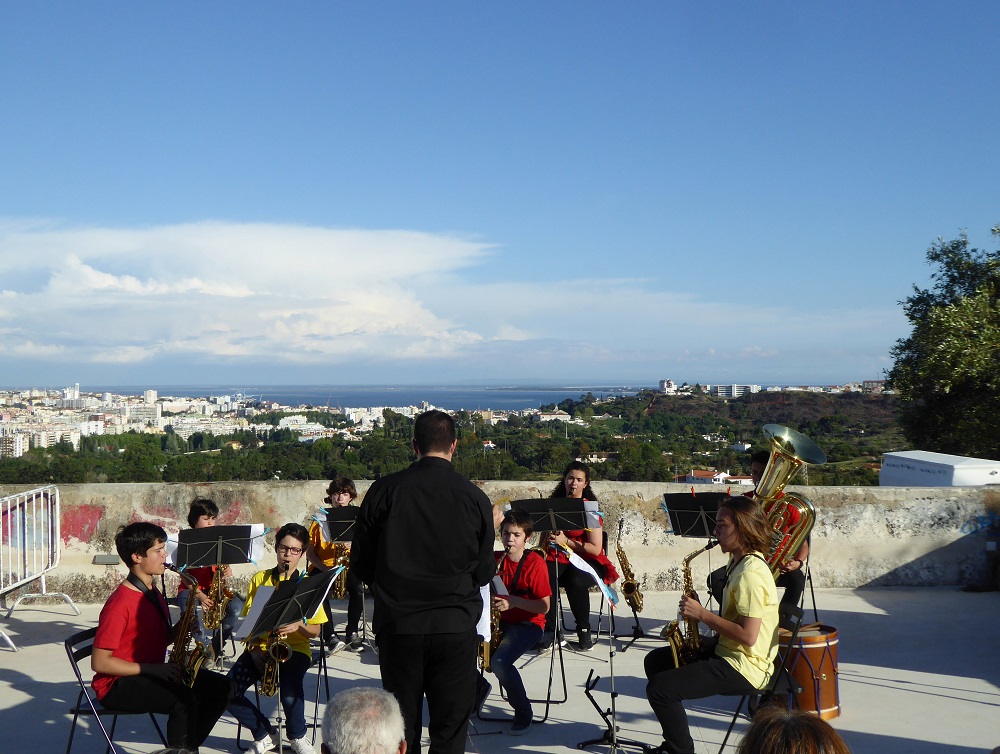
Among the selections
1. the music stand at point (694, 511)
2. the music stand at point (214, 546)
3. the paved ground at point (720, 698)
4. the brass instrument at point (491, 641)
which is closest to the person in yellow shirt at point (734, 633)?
the paved ground at point (720, 698)

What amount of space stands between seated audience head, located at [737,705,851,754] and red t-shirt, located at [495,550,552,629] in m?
3.66

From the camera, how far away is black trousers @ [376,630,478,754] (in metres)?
4.04

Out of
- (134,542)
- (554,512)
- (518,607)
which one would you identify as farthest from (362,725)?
(554,512)

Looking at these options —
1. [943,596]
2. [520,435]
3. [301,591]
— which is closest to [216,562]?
[301,591]

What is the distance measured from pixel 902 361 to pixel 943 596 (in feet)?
27.3

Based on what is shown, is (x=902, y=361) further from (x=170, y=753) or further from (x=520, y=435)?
(x=170, y=753)

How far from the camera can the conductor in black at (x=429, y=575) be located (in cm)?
400

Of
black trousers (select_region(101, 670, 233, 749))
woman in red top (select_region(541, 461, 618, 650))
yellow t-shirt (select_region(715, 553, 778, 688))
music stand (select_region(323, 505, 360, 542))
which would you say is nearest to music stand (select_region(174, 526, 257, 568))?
music stand (select_region(323, 505, 360, 542))

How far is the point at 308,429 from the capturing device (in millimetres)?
18359

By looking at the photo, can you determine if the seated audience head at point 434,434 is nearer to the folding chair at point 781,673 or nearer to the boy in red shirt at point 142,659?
the boy in red shirt at point 142,659

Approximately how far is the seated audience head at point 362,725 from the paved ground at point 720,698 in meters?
2.54

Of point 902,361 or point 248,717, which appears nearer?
point 248,717

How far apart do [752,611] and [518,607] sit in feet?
5.78

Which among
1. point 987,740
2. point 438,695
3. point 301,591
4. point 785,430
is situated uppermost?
point 785,430
